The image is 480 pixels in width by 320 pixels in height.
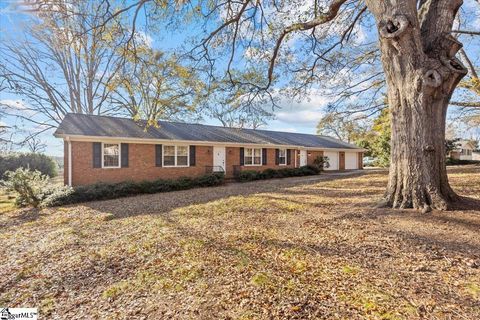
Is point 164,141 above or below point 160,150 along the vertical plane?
above

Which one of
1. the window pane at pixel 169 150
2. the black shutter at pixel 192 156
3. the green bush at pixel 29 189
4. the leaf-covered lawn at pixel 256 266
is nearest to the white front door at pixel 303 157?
the black shutter at pixel 192 156

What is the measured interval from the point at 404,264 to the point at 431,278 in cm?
35

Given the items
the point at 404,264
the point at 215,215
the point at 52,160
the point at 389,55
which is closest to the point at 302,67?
the point at 389,55

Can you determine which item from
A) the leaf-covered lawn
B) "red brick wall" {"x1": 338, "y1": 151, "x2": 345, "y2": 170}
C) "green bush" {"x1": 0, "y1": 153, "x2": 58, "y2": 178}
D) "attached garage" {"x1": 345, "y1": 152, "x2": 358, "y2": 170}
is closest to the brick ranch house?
"red brick wall" {"x1": 338, "y1": 151, "x2": 345, "y2": 170}

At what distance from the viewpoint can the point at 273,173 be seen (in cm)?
1612

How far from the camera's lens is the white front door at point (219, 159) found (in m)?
15.8

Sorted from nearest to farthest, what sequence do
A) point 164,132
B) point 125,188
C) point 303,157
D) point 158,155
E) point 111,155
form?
point 125,188 < point 111,155 < point 158,155 < point 164,132 < point 303,157

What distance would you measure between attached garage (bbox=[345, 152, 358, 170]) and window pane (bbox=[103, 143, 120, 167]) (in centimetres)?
2020

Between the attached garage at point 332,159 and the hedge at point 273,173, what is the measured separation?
15.7 ft

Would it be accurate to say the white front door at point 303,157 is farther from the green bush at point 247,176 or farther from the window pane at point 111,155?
the window pane at point 111,155

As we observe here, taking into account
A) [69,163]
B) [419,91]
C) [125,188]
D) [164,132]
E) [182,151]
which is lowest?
[125,188]

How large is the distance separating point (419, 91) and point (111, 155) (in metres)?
12.7

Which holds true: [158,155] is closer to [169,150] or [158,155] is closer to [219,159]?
[169,150]

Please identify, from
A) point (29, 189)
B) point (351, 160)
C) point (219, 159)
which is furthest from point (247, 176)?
point (351, 160)
